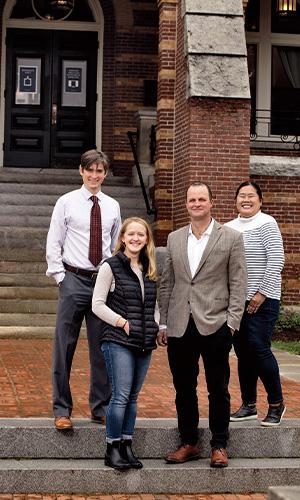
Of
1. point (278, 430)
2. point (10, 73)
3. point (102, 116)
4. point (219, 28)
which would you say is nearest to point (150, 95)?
point (102, 116)

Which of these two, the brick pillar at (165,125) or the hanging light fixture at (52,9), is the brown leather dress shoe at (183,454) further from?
the hanging light fixture at (52,9)

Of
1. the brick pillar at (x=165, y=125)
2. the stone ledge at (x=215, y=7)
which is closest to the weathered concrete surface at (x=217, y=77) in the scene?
the stone ledge at (x=215, y=7)

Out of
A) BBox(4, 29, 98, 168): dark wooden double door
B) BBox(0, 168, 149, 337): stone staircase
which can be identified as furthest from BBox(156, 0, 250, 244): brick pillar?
BBox(4, 29, 98, 168): dark wooden double door

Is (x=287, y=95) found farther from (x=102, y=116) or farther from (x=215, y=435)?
(x=215, y=435)

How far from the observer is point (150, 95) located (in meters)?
18.7

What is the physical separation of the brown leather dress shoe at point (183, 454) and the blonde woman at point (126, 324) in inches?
9.8

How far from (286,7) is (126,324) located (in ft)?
46.8

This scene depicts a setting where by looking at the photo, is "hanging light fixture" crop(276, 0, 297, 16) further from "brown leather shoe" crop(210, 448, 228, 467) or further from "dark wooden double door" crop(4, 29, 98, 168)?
"brown leather shoe" crop(210, 448, 228, 467)

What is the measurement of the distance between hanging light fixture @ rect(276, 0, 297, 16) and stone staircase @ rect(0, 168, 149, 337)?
4.63 m

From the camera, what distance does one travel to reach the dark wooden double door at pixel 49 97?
19.1 m

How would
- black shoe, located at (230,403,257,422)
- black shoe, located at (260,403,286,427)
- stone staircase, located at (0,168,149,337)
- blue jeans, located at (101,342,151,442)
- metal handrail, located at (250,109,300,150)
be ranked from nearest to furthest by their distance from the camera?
blue jeans, located at (101,342,151,442) < black shoe, located at (260,403,286,427) < black shoe, located at (230,403,257,422) < stone staircase, located at (0,168,149,337) < metal handrail, located at (250,109,300,150)

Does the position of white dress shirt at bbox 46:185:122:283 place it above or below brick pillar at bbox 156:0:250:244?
below

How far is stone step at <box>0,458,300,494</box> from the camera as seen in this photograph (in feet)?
20.2

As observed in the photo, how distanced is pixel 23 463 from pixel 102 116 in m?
13.3
